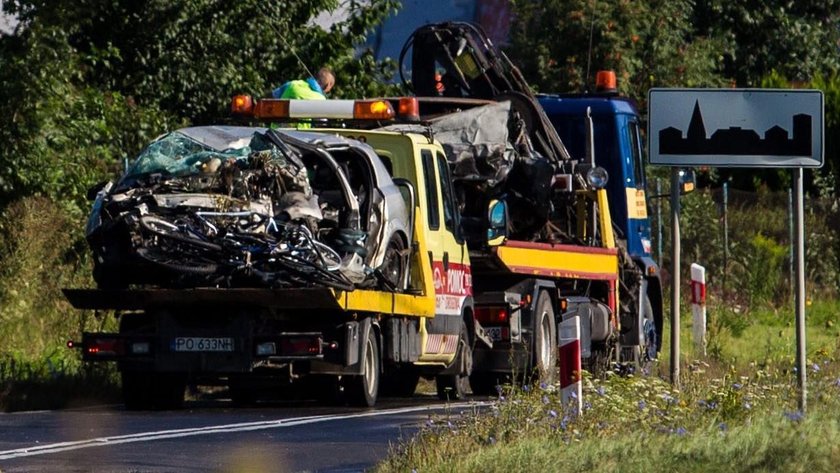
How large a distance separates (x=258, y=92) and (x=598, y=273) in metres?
7.28

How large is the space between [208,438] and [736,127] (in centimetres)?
380

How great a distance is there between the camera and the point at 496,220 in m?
17.5

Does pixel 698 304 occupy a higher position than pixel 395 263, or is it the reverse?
pixel 395 263

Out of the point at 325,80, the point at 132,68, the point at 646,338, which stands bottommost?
the point at 646,338

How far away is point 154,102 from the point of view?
25859mm

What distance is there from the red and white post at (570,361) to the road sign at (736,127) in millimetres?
1169

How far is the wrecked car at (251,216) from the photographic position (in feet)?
48.0

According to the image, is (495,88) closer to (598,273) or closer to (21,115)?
(598,273)

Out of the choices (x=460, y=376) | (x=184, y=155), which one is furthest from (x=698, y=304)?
(x=184, y=155)

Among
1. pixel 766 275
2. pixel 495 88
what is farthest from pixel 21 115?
pixel 766 275

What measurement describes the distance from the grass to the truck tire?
12.6ft

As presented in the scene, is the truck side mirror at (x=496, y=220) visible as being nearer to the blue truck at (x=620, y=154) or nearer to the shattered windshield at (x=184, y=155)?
the shattered windshield at (x=184, y=155)

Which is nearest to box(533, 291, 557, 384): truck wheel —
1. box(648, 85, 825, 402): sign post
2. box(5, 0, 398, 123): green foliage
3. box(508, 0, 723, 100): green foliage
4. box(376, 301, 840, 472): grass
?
box(376, 301, 840, 472): grass

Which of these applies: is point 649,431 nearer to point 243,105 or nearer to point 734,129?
point 734,129
